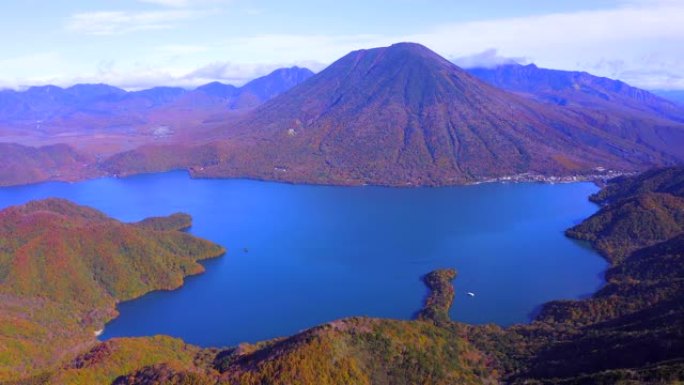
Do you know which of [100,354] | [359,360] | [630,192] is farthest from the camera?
[630,192]

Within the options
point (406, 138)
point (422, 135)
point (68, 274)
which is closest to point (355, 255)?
point (68, 274)

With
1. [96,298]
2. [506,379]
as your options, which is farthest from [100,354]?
[506,379]

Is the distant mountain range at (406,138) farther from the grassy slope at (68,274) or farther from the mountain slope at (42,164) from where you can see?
the grassy slope at (68,274)

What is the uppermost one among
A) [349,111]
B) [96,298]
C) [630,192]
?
[349,111]

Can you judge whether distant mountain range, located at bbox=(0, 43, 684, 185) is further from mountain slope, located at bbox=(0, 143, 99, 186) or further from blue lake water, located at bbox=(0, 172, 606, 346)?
blue lake water, located at bbox=(0, 172, 606, 346)

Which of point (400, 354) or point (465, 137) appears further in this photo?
point (465, 137)

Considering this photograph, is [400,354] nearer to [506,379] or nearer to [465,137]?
[506,379]

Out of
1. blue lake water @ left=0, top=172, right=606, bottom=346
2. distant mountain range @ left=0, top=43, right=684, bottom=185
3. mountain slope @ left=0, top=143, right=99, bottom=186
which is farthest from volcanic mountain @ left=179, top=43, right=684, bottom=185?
mountain slope @ left=0, top=143, right=99, bottom=186
